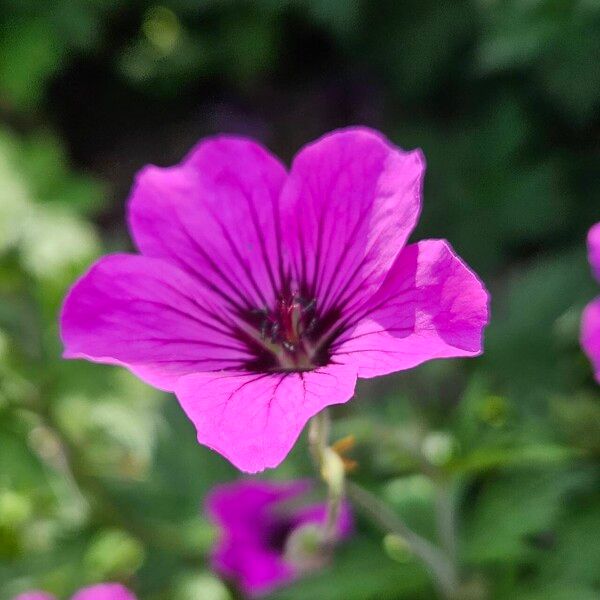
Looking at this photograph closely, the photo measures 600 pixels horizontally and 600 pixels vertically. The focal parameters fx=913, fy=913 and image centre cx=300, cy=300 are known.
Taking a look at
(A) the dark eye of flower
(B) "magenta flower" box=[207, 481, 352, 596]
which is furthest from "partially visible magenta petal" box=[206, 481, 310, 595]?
(A) the dark eye of flower

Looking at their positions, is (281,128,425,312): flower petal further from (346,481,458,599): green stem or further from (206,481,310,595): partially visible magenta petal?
(206,481,310,595): partially visible magenta petal

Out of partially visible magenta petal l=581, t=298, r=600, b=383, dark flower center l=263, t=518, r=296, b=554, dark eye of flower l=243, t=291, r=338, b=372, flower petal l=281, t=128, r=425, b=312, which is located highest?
flower petal l=281, t=128, r=425, b=312

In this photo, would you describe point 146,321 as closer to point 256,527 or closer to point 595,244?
point 595,244

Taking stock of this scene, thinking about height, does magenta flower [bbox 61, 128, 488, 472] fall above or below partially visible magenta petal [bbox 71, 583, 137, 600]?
above

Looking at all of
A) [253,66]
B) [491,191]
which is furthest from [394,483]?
[253,66]

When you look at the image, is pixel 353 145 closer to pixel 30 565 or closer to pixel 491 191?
pixel 30 565
